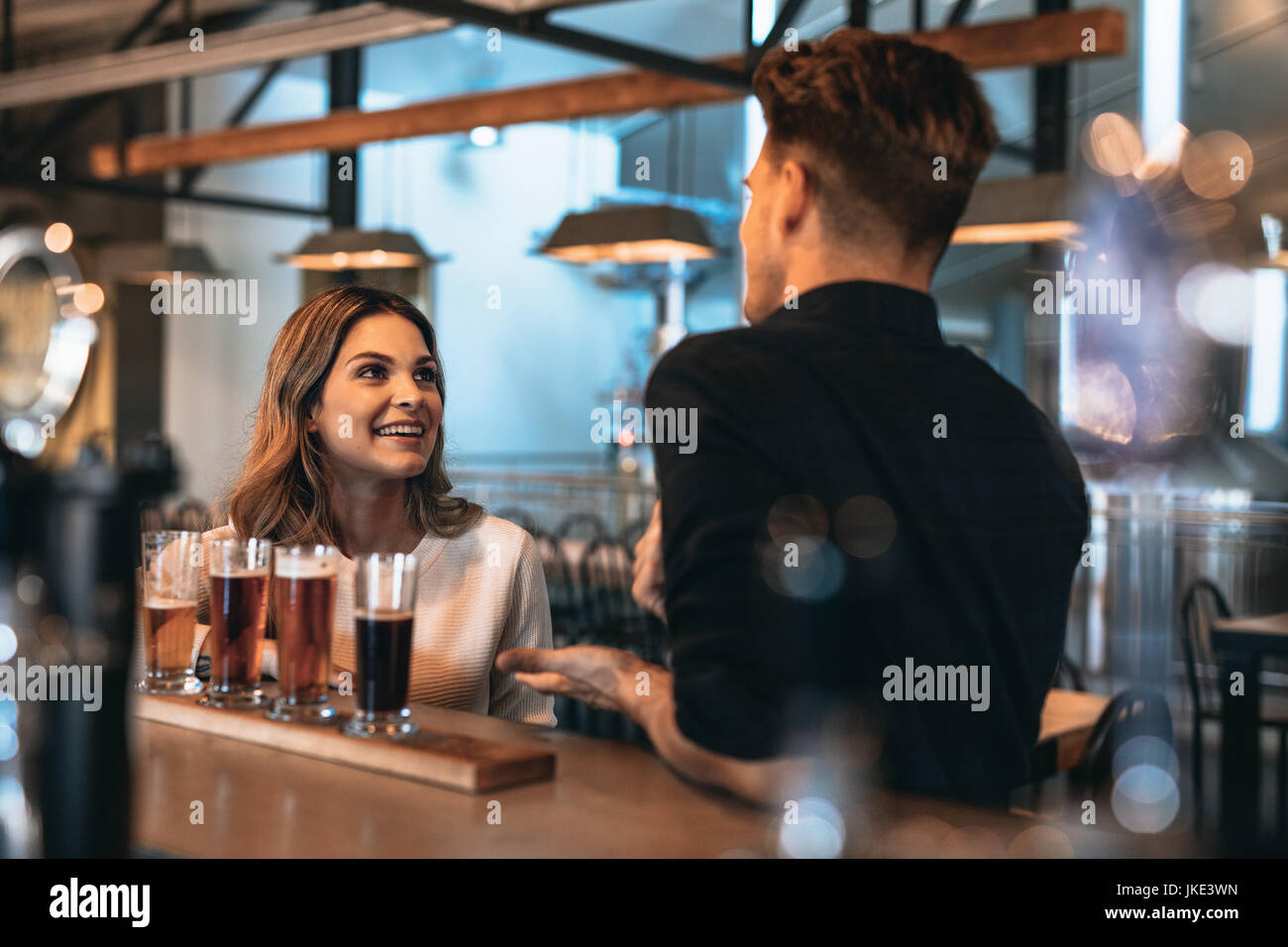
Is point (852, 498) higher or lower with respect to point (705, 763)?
higher

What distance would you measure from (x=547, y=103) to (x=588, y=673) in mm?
4118

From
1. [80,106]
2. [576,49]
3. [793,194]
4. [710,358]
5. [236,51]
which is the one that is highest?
[80,106]

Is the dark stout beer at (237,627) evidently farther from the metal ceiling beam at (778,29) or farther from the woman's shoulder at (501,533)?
the metal ceiling beam at (778,29)

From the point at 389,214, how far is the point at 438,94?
1.19 meters

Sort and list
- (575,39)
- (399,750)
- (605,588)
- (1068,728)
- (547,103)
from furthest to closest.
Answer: (605,588)
(547,103)
(575,39)
(1068,728)
(399,750)

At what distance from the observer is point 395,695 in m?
1.29

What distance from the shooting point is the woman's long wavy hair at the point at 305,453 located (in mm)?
2061

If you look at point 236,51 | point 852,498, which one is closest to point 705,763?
point 852,498

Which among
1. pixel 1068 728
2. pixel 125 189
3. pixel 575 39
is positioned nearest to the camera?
pixel 1068 728

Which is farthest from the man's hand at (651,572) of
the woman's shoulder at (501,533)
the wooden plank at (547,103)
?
the wooden plank at (547,103)

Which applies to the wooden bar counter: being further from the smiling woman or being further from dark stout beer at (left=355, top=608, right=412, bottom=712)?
the smiling woman

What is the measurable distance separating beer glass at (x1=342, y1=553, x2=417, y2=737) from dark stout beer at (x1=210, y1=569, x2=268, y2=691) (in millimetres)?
150

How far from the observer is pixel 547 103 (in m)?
4.98

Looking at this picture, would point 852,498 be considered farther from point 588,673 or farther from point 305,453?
point 305,453
